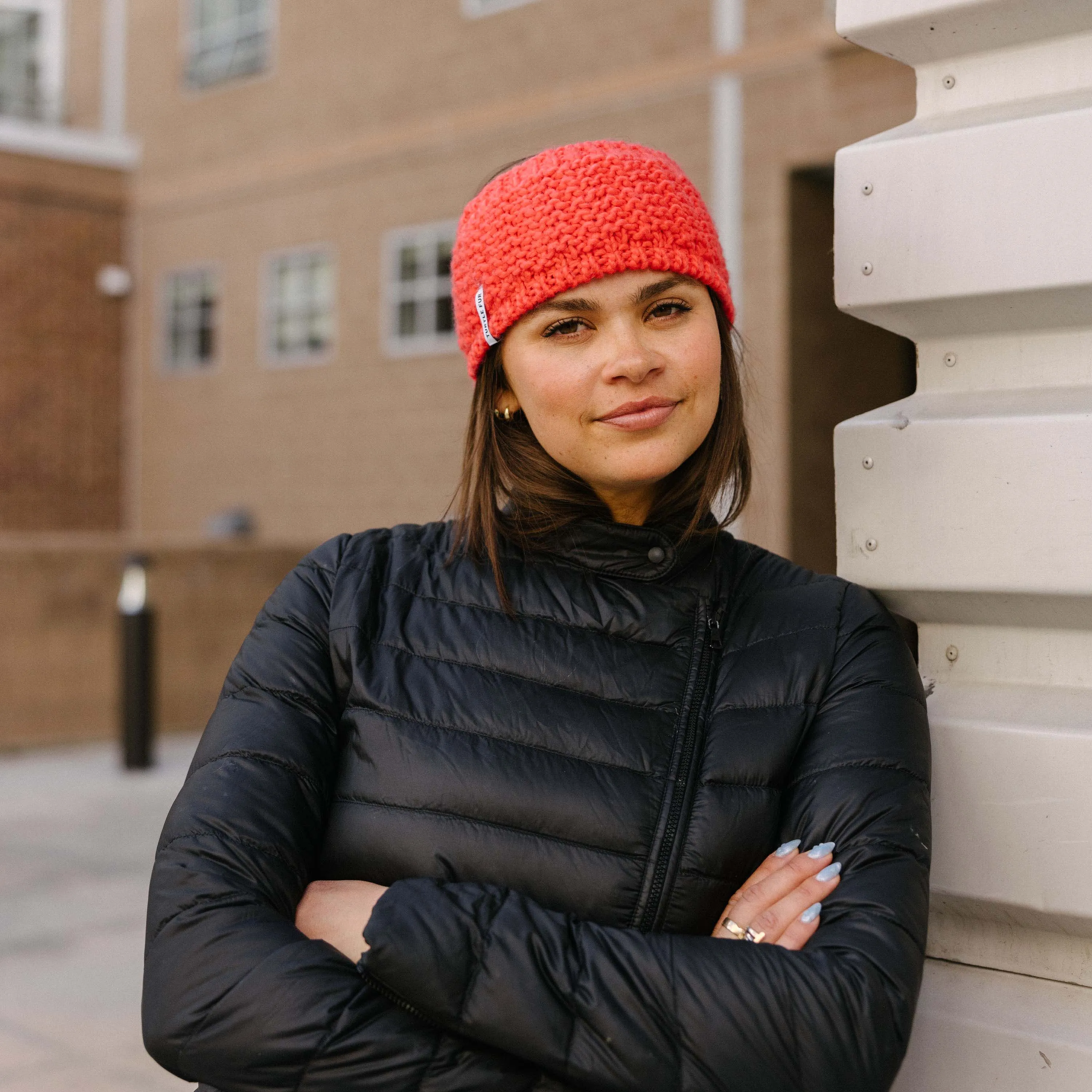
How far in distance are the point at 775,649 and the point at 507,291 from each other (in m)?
0.62

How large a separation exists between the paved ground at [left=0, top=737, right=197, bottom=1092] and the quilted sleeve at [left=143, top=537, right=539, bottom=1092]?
7.91ft

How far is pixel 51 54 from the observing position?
58.6 ft

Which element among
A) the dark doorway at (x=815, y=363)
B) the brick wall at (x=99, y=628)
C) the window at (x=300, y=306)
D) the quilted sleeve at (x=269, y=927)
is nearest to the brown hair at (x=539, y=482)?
the quilted sleeve at (x=269, y=927)

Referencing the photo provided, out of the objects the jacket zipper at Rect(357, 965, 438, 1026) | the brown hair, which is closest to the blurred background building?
the brown hair

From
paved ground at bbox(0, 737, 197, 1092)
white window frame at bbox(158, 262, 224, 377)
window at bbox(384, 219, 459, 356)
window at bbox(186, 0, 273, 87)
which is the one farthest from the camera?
white window frame at bbox(158, 262, 224, 377)

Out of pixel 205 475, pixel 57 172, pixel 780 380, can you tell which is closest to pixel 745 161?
pixel 780 380

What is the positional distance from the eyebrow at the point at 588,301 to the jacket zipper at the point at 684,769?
0.45 meters

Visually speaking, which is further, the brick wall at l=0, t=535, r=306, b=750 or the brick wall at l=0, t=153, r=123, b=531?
the brick wall at l=0, t=153, r=123, b=531

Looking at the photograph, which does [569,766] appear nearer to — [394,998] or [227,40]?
[394,998]

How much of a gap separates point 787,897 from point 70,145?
54.3ft

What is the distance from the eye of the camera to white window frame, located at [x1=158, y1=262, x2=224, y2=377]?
15.6 metres

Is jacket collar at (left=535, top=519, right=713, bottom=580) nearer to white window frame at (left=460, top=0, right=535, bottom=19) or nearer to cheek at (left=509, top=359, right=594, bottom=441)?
cheek at (left=509, top=359, right=594, bottom=441)

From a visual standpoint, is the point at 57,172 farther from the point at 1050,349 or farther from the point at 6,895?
the point at 1050,349

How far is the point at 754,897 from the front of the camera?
1.70 m
